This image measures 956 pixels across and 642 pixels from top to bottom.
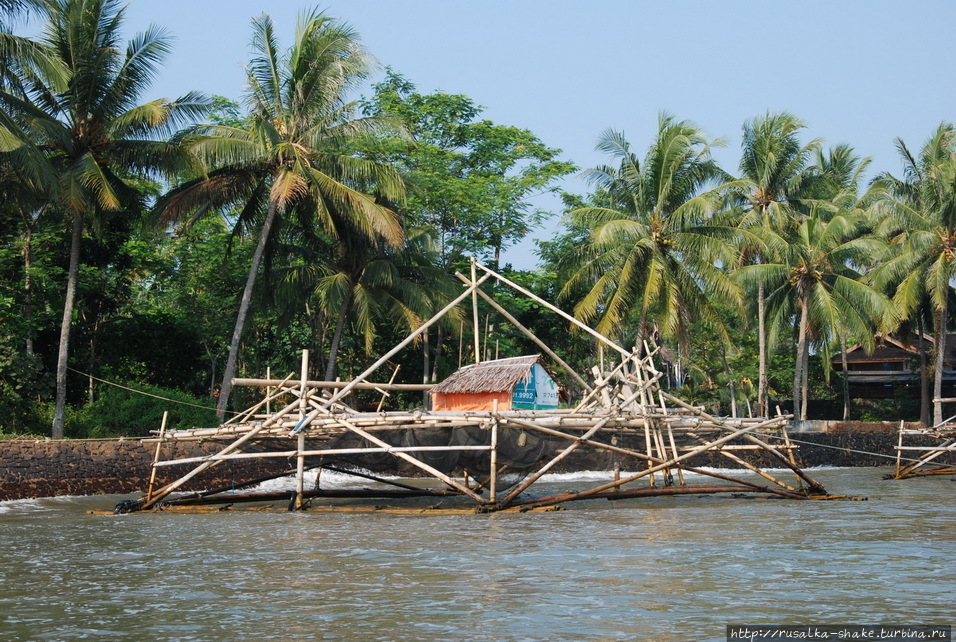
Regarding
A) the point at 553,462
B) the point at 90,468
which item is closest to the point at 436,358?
the point at 90,468

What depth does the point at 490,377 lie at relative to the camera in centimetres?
2070

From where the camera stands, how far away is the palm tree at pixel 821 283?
32.3 m

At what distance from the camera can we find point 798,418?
1433 inches

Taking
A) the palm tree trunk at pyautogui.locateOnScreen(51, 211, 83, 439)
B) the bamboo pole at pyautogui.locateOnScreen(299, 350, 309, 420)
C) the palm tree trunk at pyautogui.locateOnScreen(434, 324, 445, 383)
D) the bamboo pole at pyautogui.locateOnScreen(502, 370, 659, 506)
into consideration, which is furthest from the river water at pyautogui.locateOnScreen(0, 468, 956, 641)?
the palm tree trunk at pyautogui.locateOnScreen(434, 324, 445, 383)

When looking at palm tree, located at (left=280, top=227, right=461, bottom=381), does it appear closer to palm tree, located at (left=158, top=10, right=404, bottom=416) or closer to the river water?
palm tree, located at (left=158, top=10, right=404, bottom=416)

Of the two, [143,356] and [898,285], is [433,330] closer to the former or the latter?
[143,356]

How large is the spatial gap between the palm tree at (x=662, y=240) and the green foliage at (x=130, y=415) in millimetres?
12068

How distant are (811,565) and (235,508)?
10.5 metres

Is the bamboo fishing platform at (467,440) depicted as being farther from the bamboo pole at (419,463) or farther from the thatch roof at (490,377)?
the thatch roof at (490,377)

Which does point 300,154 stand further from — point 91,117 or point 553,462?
point 553,462

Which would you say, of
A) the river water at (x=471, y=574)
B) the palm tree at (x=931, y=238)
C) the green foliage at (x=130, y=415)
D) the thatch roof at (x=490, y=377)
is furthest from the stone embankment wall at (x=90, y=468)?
the palm tree at (x=931, y=238)

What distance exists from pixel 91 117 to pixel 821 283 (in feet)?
76.4

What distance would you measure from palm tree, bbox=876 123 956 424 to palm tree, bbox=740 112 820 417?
131 inches

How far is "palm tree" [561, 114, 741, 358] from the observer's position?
94.7 feet
